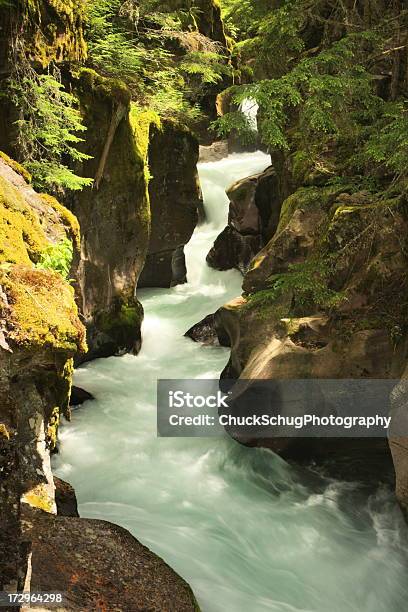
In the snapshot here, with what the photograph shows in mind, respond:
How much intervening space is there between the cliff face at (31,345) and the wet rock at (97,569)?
0.56 m

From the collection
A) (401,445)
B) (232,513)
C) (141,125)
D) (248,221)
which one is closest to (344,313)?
(401,445)

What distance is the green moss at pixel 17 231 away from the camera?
6.16 meters

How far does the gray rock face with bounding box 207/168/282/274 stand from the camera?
17453mm

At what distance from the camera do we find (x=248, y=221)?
60.8 ft

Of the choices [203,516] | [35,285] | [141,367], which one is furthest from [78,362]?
[35,285]

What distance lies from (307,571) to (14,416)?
14.6ft

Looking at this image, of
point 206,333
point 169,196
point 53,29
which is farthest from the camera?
point 169,196

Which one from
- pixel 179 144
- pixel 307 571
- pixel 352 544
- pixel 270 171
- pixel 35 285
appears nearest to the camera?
A: pixel 35 285

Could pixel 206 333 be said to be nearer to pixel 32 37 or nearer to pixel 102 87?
pixel 102 87

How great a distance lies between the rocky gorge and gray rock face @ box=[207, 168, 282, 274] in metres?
2.18

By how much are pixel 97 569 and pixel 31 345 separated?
6.39 ft

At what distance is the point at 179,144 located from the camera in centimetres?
1627

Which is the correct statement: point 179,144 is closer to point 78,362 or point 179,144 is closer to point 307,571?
point 78,362

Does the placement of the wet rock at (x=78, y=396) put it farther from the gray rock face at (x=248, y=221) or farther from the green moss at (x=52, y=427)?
the gray rock face at (x=248, y=221)
